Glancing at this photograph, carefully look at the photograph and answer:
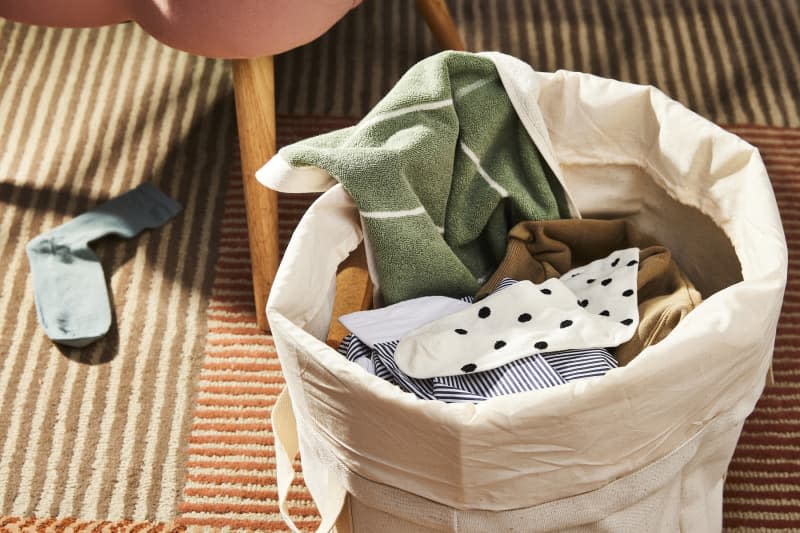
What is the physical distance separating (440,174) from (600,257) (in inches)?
7.5

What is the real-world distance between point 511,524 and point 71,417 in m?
0.55

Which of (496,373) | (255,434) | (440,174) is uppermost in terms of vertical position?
(440,174)

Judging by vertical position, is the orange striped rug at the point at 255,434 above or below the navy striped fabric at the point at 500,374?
below

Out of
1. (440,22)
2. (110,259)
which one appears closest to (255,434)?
(110,259)

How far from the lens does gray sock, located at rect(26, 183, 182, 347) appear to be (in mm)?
1115

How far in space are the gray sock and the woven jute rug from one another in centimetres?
2

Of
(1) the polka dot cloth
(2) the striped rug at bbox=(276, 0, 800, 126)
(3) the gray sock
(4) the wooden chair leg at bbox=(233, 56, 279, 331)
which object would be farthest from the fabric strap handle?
(2) the striped rug at bbox=(276, 0, 800, 126)

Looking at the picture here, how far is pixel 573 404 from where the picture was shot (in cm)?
62

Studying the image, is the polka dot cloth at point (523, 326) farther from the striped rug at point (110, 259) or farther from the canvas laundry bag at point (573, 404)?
the striped rug at point (110, 259)

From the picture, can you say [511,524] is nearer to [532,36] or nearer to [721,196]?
[721,196]

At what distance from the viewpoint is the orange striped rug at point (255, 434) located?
37.5 inches

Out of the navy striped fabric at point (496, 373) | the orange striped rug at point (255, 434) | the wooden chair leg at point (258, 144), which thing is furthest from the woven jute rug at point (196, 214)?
the navy striped fabric at point (496, 373)

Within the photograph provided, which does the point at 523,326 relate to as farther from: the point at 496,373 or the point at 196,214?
the point at 196,214

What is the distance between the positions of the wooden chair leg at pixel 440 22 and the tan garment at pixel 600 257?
0.54 m
